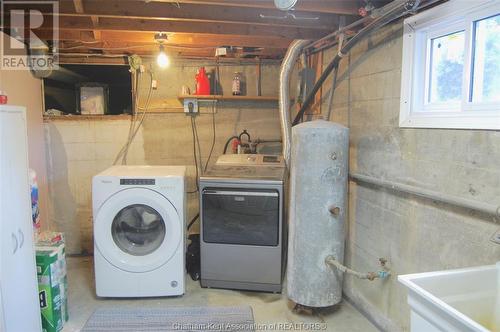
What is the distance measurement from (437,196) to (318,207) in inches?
30.4

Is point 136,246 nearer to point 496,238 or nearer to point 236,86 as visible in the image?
point 236,86

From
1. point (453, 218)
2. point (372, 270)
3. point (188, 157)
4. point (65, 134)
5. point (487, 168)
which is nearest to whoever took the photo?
point (487, 168)

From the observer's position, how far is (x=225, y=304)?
9.01 ft

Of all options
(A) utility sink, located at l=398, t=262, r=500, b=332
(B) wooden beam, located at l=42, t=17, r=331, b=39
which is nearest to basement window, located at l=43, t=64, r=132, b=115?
(B) wooden beam, located at l=42, t=17, r=331, b=39

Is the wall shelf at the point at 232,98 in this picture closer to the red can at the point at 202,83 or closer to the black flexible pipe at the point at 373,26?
the red can at the point at 202,83

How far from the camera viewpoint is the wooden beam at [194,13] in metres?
2.31

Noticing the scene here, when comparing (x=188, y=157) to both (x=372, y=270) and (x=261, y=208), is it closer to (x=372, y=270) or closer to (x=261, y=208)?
(x=261, y=208)

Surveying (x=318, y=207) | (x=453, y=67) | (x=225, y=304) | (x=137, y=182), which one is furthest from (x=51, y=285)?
(x=453, y=67)

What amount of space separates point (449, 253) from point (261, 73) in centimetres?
270

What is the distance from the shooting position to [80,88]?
3.62 meters

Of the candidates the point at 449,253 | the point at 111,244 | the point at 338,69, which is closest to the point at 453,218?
the point at 449,253

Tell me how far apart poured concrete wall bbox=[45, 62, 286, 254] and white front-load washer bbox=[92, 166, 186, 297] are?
3.21ft

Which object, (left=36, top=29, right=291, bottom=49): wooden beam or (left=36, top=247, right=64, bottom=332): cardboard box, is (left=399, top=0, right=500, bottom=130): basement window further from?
(left=36, top=247, right=64, bottom=332): cardboard box

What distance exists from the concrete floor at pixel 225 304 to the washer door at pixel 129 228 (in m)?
0.32
